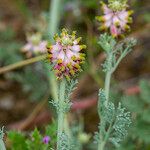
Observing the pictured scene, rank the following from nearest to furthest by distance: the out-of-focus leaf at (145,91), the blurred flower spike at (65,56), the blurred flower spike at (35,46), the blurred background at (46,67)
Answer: the blurred flower spike at (65,56) < the out-of-focus leaf at (145,91) < the blurred flower spike at (35,46) < the blurred background at (46,67)

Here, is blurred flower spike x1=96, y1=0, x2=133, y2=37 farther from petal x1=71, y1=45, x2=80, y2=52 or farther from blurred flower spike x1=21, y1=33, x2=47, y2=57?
blurred flower spike x1=21, y1=33, x2=47, y2=57

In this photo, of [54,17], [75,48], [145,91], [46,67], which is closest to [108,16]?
[75,48]

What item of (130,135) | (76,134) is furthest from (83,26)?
(130,135)

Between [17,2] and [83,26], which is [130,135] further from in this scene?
[17,2]

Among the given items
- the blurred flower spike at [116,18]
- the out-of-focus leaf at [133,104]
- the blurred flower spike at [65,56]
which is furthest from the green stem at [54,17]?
the blurred flower spike at [65,56]

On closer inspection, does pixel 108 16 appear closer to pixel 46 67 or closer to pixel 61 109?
pixel 61 109

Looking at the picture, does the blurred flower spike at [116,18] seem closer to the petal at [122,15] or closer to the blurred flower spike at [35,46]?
the petal at [122,15]
